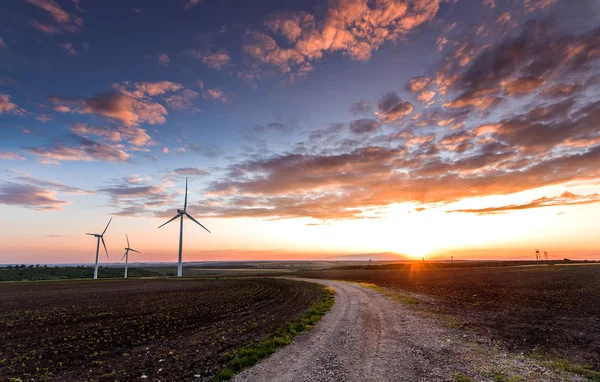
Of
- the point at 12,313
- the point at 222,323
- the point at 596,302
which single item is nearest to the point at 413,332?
the point at 222,323

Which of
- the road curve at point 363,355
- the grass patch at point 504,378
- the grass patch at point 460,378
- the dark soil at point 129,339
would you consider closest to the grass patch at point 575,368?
the grass patch at point 504,378

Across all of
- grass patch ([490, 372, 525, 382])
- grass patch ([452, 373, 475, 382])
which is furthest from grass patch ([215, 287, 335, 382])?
grass patch ([490, 372, 525, 382])

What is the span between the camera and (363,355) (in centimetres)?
1609

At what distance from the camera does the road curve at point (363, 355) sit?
13.4 m

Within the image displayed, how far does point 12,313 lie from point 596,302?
223ft

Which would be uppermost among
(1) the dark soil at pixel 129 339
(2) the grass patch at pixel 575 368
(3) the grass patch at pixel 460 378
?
(3) the grass patch at pixel 460 378

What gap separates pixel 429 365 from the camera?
14695mm

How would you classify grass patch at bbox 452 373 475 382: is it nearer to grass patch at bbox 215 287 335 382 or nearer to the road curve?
the road curve

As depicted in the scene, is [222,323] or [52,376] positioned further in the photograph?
[222,323]

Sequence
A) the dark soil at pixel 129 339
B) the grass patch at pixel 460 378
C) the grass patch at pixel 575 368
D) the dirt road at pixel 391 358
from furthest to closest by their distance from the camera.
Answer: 1. the dark soil at pixel 129 339
2. the dirt road at pixel 391 358
3. the grass patch at pixel 575 368
4. the grass patch at pixel 460 378

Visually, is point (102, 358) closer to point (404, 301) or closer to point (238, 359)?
point (238, 359)

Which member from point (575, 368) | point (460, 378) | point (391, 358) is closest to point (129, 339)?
point (391, 358)

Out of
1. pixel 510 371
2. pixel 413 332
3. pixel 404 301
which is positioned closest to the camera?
pixel 510 371

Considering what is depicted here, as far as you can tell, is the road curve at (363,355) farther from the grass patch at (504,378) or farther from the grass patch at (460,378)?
the grass patch at (504,378)
